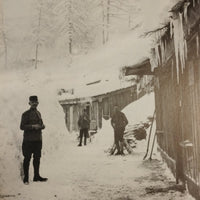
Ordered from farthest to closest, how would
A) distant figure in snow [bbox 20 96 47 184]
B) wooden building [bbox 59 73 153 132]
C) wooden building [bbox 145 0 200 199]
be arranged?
distant figure in snow [bbox 20 96 47 184] → wooden building [bbox 59 73 153 132] → wooden building [bbox 145 0 200 199]

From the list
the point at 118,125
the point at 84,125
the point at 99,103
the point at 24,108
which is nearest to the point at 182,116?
the point at 118,125

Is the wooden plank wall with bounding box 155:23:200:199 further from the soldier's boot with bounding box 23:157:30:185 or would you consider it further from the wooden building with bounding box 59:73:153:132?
the soldier's boot with bounding box 23:157:30:185

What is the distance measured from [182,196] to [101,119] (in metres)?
1.18

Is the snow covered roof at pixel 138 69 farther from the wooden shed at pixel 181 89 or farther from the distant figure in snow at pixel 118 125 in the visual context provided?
the distant figure in snow at pixel 118 125

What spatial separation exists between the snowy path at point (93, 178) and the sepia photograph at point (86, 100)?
0.01 m

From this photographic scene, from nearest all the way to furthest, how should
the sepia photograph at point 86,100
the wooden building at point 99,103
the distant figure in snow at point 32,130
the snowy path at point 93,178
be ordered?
the snowy path at point 93,178 → the sepia photograph at point 86,100 → the wooden building at point 99,103 → the distant figure in snow at point 32,130

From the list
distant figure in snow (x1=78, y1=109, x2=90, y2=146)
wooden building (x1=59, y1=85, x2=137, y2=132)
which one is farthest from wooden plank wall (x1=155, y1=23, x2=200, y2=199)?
distant figure in snow (x1=78, y1=109, x2=90, y2=146)

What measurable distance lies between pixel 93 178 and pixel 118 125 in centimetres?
61

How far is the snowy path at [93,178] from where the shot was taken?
139 inches

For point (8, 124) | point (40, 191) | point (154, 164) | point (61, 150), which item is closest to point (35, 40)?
point (8, 124)

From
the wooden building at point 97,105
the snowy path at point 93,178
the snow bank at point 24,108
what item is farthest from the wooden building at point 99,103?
the snowy path at point 93,178

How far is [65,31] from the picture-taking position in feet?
13.4

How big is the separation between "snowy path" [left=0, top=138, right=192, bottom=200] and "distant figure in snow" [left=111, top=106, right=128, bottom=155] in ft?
0.43

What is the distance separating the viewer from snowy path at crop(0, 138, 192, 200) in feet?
11.5
